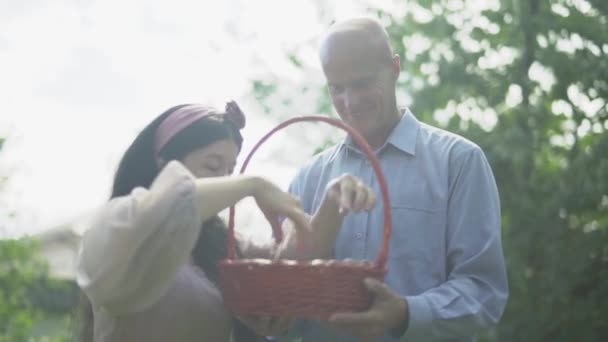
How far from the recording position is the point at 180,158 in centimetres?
238

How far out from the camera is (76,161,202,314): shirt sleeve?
1905 mm

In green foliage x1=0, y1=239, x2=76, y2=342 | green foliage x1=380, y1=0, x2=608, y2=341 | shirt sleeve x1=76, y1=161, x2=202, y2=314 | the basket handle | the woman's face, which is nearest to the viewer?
shirt sleeve x1=76, y1=161, x2=202, y2=314

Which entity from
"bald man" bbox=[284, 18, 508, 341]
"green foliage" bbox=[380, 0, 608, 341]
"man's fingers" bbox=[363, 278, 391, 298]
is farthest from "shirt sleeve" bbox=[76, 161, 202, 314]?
"green foliage" bbox=[380, 0, 608, 341]

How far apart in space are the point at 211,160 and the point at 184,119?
0.50ft

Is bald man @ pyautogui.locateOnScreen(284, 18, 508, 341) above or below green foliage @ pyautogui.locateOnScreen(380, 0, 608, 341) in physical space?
above

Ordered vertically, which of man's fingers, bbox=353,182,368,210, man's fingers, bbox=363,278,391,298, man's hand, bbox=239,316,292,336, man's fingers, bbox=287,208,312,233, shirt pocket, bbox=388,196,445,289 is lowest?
man's hand, bbox=239,316,292,336

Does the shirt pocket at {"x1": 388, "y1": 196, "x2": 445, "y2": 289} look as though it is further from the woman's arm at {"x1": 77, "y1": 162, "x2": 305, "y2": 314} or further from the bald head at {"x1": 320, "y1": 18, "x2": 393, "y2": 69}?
the woman's arm at {"x1": 77, "y1": 162, "x2": 305, "y2": 314}

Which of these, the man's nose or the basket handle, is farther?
the man's nose

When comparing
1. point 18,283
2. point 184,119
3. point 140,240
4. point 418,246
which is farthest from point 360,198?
point 18,283

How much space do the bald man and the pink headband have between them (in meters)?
0.27

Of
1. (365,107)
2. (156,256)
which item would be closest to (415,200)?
(365,107)

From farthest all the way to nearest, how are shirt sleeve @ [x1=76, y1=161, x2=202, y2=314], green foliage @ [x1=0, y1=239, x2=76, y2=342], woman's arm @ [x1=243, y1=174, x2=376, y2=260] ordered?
green foliage @ [x1=0, y1=239, x2=76, y2=342] < woman's arm @ [x1=243, y1=174, x2=376, y2=260] < shirt sleeve @ [x1=76, y1=161, x2=202, y2=314]

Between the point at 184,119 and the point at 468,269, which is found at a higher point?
the point at 184,119

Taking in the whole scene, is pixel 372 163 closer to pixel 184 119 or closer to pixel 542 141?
pixel 184 119
